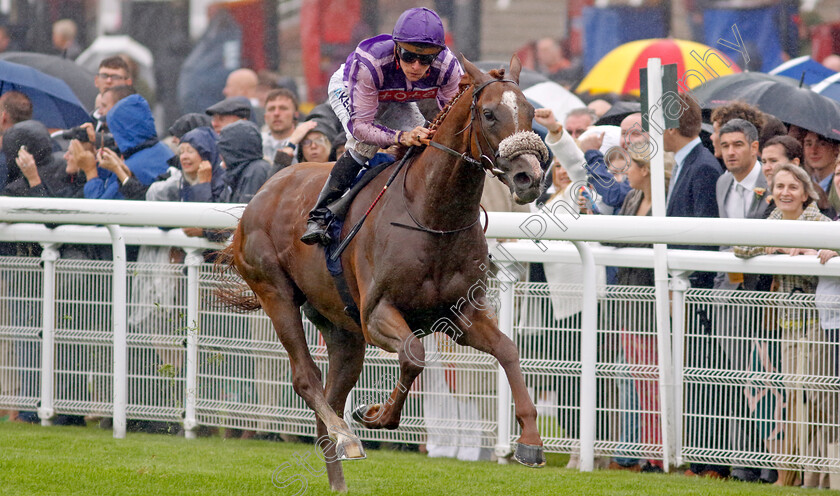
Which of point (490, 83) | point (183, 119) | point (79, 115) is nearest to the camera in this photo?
point (490, 83)

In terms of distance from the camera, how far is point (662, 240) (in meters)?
5.25

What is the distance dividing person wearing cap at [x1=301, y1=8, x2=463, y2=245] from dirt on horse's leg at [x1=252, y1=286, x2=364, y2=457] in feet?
2.13

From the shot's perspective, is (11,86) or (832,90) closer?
(832,90)

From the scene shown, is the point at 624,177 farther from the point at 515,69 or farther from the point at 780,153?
the point at 515,69

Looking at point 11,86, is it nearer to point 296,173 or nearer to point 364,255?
point 296,173

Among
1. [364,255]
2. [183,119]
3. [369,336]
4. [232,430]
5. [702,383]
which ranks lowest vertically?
[232,430]

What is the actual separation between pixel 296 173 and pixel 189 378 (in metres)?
1.85

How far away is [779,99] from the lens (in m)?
7.41

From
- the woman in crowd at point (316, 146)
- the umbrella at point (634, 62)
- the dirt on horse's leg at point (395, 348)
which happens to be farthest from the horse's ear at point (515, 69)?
the umbrella at point (634, 62)

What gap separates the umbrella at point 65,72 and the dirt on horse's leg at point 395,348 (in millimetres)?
7515

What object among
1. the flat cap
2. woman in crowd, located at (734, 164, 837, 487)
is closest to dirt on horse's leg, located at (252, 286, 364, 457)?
woman in crowd, located at (734, 164, 837, 487)

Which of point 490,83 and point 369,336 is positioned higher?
point 490,83

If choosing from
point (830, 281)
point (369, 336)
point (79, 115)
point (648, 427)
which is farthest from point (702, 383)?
point (79, 115)

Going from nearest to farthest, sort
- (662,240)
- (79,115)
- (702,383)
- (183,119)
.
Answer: (662,240) < (702,383) < (183,119) < (79,115)
